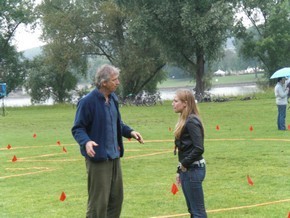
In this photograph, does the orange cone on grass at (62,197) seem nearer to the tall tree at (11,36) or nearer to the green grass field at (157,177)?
the green grass field at (157,177)

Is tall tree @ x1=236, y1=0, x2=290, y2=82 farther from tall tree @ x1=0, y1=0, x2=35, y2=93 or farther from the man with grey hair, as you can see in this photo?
the man with grey hair

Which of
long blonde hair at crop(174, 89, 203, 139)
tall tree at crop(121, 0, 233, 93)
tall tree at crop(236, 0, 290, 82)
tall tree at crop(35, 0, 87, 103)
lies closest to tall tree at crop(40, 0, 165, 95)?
tall tree at crop(35, 0, 87, 103)

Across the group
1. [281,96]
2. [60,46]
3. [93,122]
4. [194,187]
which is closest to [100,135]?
[93,122]

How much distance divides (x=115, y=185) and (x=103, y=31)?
136 ft

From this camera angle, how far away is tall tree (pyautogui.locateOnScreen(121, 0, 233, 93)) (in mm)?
37500

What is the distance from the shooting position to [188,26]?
38.0 meters

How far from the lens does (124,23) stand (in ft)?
152

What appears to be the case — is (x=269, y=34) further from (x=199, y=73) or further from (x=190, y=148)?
(x=190, y=148)

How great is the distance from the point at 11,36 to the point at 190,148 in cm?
4891

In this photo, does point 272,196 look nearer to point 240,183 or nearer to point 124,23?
point 240,183

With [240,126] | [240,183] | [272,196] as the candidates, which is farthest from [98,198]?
[240,126]

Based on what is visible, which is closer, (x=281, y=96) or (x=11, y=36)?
(x=281, y=96)

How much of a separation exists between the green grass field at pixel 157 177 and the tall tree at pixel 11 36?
34839mm

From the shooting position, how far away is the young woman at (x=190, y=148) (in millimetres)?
6047
